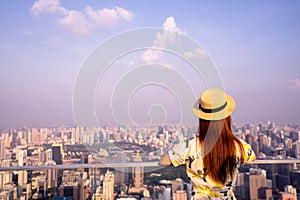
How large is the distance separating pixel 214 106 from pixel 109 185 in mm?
1420

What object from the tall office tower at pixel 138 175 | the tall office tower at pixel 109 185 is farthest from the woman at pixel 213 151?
the tall office tower at pixel 109 185

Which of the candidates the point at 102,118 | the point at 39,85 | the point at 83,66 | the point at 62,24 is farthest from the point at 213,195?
the point at 62,24

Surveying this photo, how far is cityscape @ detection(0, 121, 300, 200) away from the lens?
2180mm

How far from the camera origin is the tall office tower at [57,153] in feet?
7.82

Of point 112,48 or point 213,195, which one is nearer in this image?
point 213,195

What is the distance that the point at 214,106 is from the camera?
1250mm

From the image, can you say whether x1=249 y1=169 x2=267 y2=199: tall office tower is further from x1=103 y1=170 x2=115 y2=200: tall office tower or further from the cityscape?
x1=103 y1=170 x2=115 y2=200: tall office tower

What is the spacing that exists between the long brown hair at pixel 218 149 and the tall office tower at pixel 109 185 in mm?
1256

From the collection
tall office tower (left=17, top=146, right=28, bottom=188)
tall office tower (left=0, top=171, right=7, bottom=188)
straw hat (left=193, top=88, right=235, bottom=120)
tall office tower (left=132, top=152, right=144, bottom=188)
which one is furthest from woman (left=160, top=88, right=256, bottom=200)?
tall office tower (left=0, top=171, right=7, bottom=188)

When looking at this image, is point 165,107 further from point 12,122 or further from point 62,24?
point 62,24

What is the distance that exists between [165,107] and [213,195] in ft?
2.85

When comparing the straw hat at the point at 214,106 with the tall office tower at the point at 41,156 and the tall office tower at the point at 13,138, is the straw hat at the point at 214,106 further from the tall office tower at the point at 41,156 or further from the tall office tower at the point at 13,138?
the tall office tower at the point at 13,138

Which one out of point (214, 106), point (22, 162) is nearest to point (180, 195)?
point (214, 106)

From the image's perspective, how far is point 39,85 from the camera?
4805 millimetres
